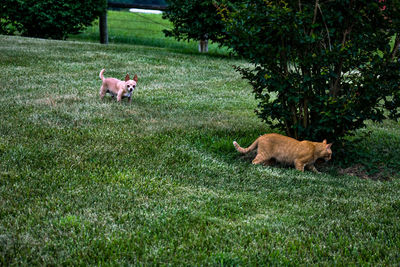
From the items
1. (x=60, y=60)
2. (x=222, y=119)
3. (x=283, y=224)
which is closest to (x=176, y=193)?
(x=283, y=224)

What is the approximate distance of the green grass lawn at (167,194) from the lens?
332cm

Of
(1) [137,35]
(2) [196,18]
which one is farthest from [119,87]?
(1) [137,35]

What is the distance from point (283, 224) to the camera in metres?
3.85

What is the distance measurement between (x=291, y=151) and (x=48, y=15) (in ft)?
47.7

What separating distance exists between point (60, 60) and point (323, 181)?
33.4 feet

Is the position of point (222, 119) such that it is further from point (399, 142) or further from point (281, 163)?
point (399, 142)

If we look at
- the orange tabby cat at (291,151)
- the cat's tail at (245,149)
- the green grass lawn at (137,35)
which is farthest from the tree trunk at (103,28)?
the orange tabby cat at (291,151)

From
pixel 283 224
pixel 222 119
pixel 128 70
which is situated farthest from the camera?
pixel 128 70

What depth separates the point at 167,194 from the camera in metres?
4.34

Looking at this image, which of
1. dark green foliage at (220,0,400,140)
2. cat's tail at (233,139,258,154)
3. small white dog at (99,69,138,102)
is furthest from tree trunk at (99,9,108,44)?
cat's tail at (233,139,258,154)

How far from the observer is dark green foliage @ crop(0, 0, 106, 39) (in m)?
16.8

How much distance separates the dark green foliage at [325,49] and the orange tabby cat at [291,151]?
30 centimetres

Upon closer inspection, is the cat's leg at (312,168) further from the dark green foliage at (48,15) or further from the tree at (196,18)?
the dark green foliage at (48,15)

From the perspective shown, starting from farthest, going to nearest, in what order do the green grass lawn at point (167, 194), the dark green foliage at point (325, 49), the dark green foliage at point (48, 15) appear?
the dark green foliage at point (48, 15)
the dark green foliage at point (325, 49)
the green grass lawn at point (167, 194)
